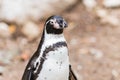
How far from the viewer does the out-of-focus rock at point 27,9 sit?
14.4ft

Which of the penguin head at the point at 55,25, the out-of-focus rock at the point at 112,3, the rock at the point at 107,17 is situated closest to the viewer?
the penguin head at the point at 55,25

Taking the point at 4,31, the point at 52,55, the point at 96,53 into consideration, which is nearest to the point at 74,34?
the point at 96,53

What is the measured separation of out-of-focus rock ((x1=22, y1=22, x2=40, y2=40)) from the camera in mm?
4328

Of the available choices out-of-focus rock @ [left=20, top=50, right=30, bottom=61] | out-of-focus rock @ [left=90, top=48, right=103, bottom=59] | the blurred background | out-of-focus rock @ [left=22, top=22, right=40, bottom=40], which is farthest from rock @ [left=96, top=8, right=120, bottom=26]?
out-of-focus rock @ [left=20, top=50, right=30, bottom=61]

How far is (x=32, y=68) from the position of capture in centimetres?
282

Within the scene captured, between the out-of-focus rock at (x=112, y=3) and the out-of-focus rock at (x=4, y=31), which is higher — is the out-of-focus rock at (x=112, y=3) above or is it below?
above

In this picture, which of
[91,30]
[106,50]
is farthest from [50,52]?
[91,30]

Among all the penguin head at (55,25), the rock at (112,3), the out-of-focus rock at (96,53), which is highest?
the rock at (112,3)

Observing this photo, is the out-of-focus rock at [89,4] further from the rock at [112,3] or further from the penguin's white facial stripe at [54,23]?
the penguin's white facial stripe at [54,23]

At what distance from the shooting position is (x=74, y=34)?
435cm

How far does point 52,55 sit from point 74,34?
1588 millimetres

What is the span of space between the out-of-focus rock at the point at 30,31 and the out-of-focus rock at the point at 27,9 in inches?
2.1

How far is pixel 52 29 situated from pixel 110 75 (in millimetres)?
1148

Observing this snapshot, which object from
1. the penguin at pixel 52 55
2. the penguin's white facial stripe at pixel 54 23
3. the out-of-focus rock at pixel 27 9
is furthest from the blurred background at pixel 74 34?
the penguin's white facial stripe at pixel 54 23
